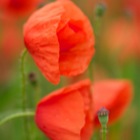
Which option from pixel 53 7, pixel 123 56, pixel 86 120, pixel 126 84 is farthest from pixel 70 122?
pixel 123 56

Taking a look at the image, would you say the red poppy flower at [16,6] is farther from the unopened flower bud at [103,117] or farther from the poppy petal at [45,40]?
the unopened flower bud at [103,117]

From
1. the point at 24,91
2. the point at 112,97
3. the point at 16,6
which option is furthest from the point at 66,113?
the point at 16,6

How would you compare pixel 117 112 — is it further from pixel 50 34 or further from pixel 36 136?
pixel 50 34

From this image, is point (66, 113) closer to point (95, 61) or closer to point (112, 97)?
point (112, 97)

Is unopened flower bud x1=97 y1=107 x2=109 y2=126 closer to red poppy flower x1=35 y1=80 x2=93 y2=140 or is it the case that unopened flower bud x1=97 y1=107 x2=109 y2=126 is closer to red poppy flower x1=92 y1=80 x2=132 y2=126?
red poppy flower x1=35 y1=80 x2=93 y2=140

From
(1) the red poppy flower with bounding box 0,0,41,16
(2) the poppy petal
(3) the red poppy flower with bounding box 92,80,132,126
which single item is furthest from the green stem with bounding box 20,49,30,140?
(1) the red poppy flower with bounding box 0,0,41,16

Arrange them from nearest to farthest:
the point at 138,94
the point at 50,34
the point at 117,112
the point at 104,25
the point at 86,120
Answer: the point at 50,34 → the point at 86,120 → the point at 117,112 → the point at 138,94 → the point at 104,25
